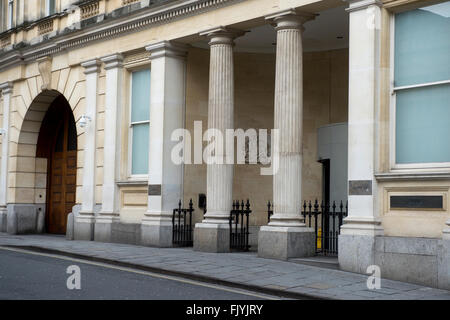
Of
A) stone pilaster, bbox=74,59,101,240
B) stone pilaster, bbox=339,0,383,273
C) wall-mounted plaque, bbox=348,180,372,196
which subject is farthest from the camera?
stone pilaster, bbox=74,59,101,240

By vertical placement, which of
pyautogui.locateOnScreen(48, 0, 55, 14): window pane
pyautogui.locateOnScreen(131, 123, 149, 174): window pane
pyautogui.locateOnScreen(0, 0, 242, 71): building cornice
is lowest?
pyautogui.locateOnScreen(131, 123, 149, 174): window pane

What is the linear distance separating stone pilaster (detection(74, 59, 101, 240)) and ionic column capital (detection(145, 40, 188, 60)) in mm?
2650

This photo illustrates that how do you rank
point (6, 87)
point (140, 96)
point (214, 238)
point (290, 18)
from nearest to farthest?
point (290, 18) < point (214, 238) < point (140, 96) < point (6, 87)

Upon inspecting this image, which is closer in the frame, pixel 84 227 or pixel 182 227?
pixel 182 227

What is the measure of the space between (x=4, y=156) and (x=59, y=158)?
2064 mm

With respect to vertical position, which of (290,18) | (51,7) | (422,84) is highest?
(51,7)

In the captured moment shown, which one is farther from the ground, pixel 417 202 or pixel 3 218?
pixel 417 202

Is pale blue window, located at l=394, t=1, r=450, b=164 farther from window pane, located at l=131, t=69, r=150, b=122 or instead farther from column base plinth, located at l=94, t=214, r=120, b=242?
column base plinth, located at l=94, t=214, r=120, b=242

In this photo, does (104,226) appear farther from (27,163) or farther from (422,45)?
(422,45)

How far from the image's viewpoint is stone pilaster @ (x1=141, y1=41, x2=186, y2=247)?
715 inches

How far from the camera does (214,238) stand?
651 inches

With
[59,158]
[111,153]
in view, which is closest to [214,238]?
[111,153]

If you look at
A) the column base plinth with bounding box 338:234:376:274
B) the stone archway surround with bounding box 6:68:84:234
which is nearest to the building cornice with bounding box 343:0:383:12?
the column base plinth with bounding box 338:234:376:274
